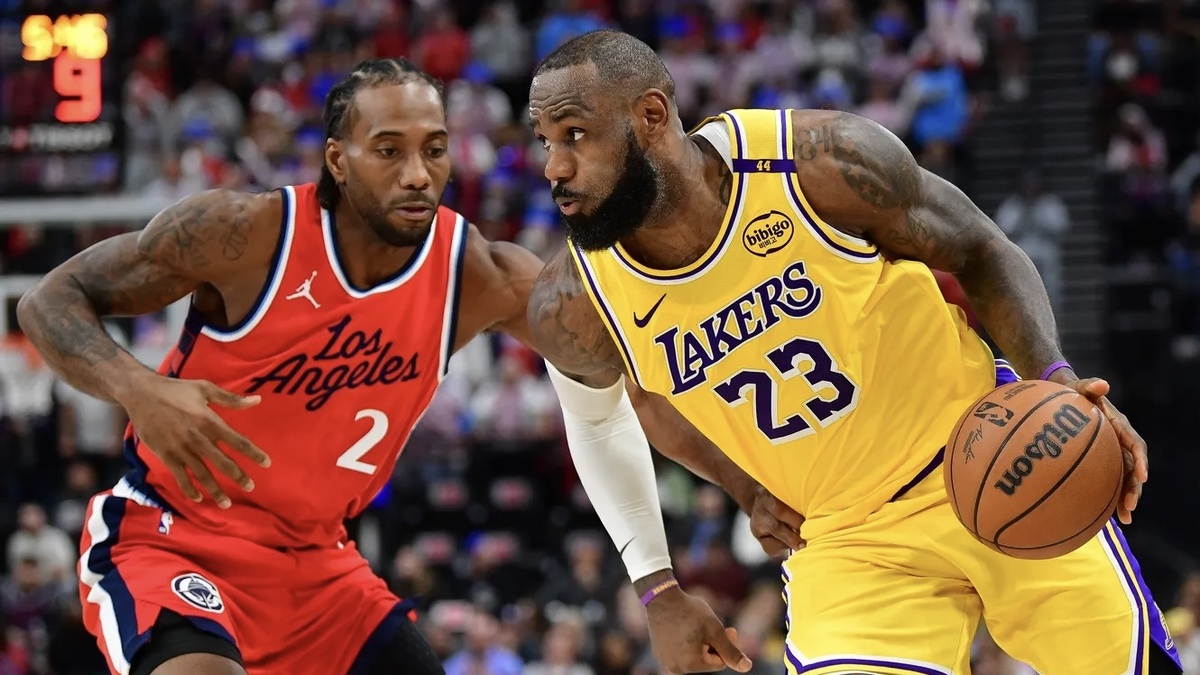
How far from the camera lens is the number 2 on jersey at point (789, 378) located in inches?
163

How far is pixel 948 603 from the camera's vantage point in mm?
4168

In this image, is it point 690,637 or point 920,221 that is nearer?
point 920,221

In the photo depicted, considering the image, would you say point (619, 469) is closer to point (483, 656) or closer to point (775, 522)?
point (775, 522)

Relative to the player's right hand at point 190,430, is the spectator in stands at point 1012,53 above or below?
above

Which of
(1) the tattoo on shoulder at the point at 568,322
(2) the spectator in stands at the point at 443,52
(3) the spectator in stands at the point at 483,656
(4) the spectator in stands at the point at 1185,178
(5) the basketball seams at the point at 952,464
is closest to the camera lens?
(5) the basketball seams at the point at 952,464

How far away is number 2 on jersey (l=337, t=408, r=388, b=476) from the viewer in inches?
197

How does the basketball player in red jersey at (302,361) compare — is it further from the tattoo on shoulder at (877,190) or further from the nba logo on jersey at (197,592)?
the tattoo on shoulder at (877,190)

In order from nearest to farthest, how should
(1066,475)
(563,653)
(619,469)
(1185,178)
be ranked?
1. (1066,475)
2. (619,469)
3. (563,653)
4. (1185,178)

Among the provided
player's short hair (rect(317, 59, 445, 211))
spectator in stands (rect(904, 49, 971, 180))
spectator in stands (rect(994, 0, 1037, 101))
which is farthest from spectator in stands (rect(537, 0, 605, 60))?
player's short hair (rect(317, 59, 445, 211))

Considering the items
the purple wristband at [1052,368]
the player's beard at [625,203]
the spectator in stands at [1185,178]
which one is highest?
the player's beard at [625,203]

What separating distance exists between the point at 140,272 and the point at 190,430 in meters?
0.78

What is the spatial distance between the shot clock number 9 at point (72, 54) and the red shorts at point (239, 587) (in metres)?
7.31

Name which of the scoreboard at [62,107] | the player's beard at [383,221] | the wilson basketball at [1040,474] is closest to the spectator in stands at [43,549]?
the scoreboard at [62,107]

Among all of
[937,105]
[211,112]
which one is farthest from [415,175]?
[211,112]
